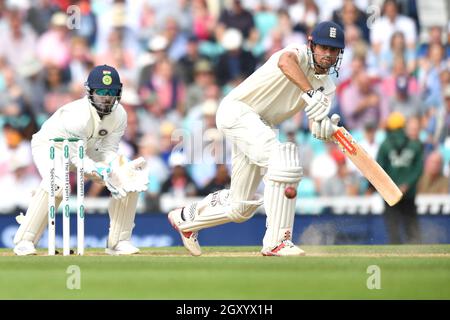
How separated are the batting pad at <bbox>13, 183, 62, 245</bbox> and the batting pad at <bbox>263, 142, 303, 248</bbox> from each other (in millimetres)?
1702

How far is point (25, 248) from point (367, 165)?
2.62 meters

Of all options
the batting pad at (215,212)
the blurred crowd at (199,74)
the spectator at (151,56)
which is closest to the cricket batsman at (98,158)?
the batting pad at (215,212)

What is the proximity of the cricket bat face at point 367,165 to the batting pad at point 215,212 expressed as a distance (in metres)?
0.78

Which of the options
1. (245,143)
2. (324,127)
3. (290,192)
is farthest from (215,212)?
(324,127)

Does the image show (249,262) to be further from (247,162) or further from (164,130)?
(164,130)

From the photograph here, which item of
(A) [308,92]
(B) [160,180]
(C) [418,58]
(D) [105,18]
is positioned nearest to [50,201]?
(A) [308,92]

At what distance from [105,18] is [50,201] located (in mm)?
4580

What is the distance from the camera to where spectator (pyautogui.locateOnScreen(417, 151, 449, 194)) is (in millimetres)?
11383

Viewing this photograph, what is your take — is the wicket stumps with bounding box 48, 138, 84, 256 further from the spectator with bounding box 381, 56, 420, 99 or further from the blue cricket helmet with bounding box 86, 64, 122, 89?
the spectator with bounding box 381, 56, 420, 99

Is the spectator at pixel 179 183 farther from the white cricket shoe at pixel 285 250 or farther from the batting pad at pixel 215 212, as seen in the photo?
the white cricket shoe at pixel 285 250

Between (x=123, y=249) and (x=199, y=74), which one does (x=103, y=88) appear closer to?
(x=123, y=249)

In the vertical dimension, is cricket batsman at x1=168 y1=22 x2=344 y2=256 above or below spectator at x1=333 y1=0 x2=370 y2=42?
below

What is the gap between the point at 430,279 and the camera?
20.8 feet

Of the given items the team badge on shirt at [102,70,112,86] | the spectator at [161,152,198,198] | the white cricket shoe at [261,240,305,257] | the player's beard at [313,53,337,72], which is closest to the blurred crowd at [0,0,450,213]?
the spectator at [161,152,198,198]
